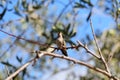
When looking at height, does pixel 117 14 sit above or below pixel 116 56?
above

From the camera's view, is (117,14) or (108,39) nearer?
(117,14)

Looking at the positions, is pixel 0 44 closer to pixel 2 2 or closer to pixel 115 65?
pixel 115 65

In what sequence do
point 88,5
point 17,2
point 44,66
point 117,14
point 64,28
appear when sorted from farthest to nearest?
point 44,66, point 17,2, point 117,14, point 88,5, point 64,28

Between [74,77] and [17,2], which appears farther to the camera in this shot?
[74,77]

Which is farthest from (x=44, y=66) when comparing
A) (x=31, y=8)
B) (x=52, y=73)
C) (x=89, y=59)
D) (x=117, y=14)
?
(x=117, y=14)

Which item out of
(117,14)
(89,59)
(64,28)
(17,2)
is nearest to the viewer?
(64,28)

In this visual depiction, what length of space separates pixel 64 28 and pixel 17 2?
952mm

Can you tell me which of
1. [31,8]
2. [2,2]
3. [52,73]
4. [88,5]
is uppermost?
[88,5]

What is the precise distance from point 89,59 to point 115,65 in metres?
0.34

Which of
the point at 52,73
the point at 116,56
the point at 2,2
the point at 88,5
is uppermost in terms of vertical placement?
the point at 88,5

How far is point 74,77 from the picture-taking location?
5.71 m

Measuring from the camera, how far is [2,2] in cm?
267

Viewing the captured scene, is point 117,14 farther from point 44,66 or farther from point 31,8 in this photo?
point 44,66

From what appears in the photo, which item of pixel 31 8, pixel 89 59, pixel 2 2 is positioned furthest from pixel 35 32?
pixel 2 2
